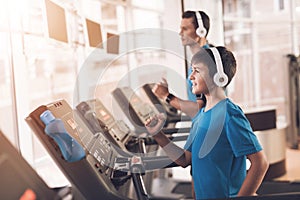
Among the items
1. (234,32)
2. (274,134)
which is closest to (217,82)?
(274,134)

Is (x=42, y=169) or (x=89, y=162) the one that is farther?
(x=42, y=169)

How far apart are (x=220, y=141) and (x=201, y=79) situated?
0.27 metres

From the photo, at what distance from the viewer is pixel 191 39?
2393 millimetres

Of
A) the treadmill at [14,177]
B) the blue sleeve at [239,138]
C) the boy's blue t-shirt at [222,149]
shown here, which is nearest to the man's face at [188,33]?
the boy's blue t-shirt at [222,149]

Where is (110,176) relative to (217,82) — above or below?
below

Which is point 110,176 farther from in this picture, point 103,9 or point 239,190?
point 103,9

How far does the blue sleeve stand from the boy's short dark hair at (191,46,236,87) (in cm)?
20

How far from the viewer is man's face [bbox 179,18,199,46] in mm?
2377

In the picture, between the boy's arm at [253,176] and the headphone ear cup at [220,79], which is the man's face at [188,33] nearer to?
the headphone ear cup at [220,79]

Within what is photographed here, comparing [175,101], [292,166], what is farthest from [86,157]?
[292,166]

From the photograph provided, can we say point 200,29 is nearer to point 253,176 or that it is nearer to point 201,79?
point 201,79

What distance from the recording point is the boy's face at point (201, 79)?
1.92m

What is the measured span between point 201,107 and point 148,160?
349mm

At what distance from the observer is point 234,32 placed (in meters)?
6.51
